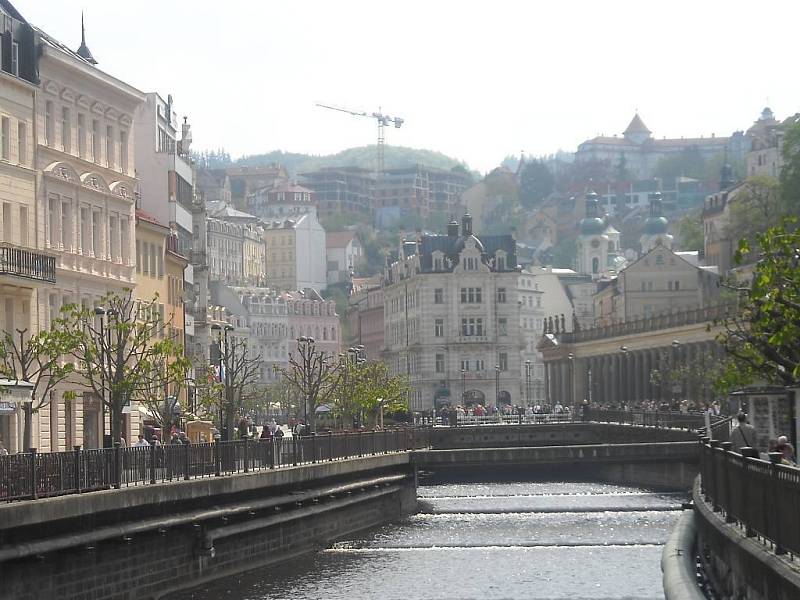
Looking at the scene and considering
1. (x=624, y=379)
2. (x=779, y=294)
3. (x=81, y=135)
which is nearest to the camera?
(x=779, y=294)

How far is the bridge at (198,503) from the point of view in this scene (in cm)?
3409

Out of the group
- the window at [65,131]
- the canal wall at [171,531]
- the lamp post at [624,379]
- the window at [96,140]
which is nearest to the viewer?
the canal wall at [171,531]

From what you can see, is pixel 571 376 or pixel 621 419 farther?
pixel 571 376

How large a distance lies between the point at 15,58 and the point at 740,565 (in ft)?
144

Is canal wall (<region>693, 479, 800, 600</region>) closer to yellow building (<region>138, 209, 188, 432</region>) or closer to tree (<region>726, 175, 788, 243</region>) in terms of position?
yellow building (<region>138, 209, 188, 432</region>)

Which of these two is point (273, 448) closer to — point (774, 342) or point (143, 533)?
point (143, 533)

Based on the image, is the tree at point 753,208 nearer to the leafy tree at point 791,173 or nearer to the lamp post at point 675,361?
the leafy tree at point 791,173

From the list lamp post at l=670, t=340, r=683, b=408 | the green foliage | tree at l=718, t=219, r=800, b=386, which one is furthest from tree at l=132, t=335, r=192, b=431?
the green foliage

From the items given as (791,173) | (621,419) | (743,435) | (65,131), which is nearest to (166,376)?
(65,131)

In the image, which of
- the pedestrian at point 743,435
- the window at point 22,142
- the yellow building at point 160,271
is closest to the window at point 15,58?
the window at point 22,142

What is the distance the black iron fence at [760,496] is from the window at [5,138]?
3555cm

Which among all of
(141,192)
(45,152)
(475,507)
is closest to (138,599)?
(45,152)

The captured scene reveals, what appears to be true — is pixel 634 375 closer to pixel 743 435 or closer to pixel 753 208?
pixel 753 208

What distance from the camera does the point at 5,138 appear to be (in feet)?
209
